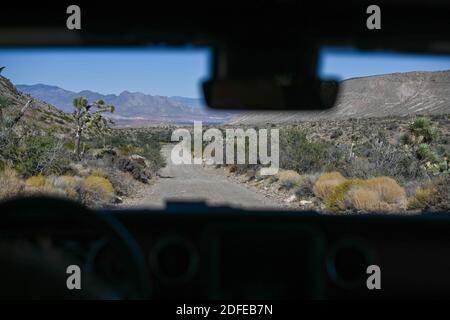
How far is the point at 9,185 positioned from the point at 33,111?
10.2 m

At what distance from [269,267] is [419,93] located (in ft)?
107

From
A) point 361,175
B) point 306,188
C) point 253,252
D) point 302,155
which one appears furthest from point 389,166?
point 253,252

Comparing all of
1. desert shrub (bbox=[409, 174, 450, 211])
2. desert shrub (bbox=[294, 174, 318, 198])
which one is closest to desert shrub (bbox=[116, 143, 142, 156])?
desert shrub (bbox=[294, 174, 318, 198])

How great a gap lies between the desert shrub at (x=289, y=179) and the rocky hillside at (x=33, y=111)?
6876 millimetres

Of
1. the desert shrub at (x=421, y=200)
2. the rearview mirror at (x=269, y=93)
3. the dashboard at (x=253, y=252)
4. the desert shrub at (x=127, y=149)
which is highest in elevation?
the desert shrub at (x=127, y=149)

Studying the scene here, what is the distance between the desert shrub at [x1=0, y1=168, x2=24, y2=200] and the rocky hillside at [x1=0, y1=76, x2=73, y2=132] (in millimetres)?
3984

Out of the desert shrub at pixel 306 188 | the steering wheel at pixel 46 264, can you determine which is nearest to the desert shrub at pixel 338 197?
the desert shrub at pixel 306 188

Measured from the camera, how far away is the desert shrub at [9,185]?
420 inches

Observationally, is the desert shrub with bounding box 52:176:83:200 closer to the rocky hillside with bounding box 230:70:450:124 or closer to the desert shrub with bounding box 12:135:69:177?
the desert shrub with bounding box 12:135:69:177

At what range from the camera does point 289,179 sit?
19.3 meters

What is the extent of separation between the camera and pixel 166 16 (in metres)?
3.73

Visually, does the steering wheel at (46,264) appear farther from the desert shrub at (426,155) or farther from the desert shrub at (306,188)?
the desert shrub at (426,155)

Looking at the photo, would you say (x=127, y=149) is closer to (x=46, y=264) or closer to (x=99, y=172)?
(x=99, y=172)
